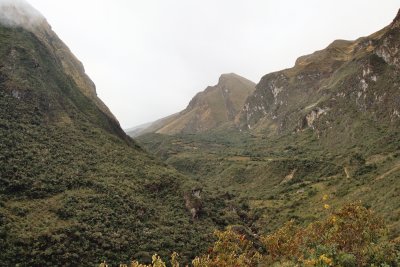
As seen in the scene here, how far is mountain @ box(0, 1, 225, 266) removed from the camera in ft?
271

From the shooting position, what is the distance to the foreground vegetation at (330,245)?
157 ft

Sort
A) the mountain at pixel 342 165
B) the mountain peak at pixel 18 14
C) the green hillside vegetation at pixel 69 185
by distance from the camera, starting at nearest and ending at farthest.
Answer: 1. the green hillside vegetation at pixel 69 185
2. the mountain at pixel 342 165
3. the mountain peak at pixel 18 14

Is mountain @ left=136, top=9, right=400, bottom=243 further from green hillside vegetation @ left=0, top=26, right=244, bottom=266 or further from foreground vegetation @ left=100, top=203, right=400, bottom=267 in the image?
foreground vegetation @ left=100, top=203, right=400, bottom=267

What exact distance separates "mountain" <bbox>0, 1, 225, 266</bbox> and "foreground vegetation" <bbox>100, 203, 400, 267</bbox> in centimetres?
3499

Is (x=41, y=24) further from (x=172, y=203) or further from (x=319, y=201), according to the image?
(x=319, y=201)

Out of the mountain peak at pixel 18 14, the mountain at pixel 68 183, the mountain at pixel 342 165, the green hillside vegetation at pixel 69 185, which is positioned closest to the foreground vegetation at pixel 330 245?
the mountain at pixel 68 183

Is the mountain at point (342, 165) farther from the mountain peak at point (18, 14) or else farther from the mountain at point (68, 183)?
the mountain peak at point (18, 14)

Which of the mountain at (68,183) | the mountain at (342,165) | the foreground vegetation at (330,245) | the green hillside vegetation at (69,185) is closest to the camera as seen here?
the foreground vegetation at (330,245)

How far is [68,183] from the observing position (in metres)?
105

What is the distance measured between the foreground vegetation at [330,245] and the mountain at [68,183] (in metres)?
35.0

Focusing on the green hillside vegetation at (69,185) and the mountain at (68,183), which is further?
the mountain at (68,183)

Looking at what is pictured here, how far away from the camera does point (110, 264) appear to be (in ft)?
269

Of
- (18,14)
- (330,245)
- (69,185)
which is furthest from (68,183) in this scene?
(18,14)

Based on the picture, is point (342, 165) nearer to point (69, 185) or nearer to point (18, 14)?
point (69, 185)
